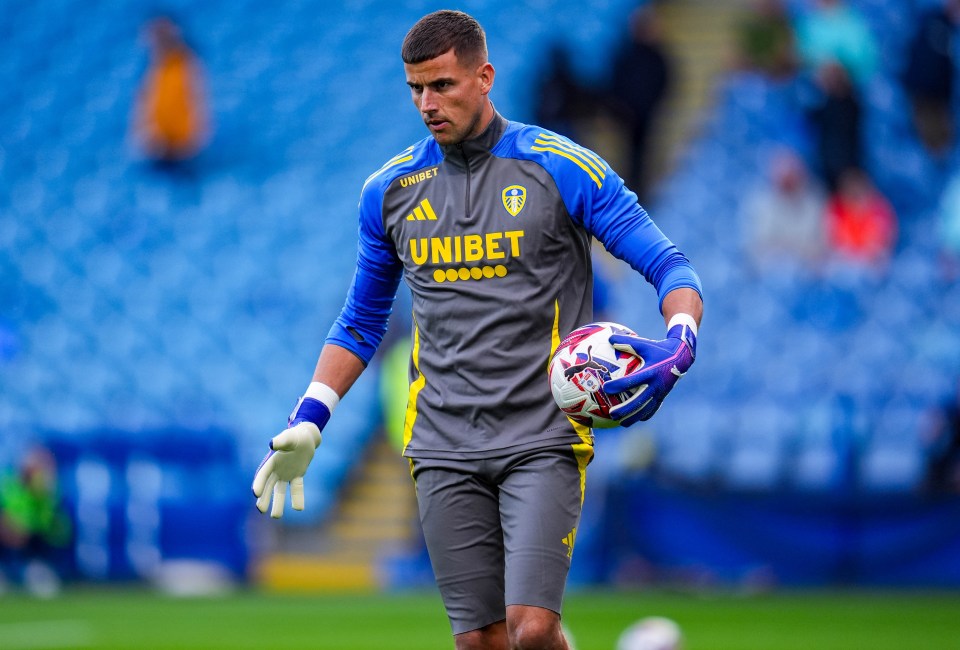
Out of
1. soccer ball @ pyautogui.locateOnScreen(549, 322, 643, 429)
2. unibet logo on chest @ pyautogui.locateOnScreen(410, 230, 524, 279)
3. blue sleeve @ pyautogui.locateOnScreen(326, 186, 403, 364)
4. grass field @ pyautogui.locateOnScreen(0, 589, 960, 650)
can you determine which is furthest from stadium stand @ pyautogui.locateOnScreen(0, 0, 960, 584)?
soccer ball @ pyautogui.locateOnScreen(549, 322, 643, 429)

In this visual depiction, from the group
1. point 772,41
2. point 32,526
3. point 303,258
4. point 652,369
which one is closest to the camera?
point 652,369

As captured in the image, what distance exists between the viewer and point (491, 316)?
4781 millimetres

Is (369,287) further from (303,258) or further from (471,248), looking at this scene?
(303,258)

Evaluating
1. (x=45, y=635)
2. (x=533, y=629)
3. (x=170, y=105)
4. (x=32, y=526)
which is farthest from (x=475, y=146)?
(x=170, y=105)

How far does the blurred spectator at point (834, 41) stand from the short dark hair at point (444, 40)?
12.2 meters

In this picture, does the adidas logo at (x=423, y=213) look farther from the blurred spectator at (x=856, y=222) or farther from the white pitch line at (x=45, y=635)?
the blurred spectator at (x=856, y=222)

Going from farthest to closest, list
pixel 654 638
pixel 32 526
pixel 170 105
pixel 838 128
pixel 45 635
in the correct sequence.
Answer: pixel 170 105, pixel 838 128, pixel 32 526, pixel 45 635, pixel 654 638

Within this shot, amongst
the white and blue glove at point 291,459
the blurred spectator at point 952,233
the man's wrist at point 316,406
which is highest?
the blurred spectator at point 952,233

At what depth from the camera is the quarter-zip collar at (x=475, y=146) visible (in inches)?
194

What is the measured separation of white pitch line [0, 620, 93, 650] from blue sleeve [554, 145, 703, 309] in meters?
6.10

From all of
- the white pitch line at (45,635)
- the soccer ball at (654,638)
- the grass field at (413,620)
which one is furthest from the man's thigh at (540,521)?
the white pitch line at (45,635)

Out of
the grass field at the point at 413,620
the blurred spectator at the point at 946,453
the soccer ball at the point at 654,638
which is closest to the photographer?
the soccer ball at the point at 654,638

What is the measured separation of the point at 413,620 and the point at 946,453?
5055 mm

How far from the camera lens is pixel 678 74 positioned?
62.4ft
